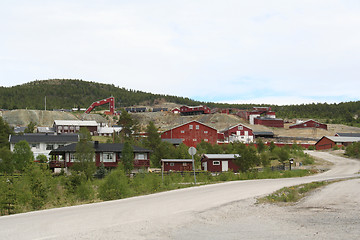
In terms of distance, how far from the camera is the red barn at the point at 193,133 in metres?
85.4

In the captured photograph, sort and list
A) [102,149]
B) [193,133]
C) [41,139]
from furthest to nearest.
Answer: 1. [193,133]
2. [41,139]
3. [102,149]

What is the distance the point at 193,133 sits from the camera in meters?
85.6

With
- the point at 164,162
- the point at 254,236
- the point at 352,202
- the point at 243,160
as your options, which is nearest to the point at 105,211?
the point at 254,236

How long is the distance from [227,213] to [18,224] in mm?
6391

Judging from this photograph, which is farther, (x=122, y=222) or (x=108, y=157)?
(x=108, y=157)

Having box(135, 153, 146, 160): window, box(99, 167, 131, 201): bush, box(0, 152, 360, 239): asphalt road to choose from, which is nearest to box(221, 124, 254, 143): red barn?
box(135, 153, 146, 160): window

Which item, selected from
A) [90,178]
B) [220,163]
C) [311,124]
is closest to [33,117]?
[311,124]

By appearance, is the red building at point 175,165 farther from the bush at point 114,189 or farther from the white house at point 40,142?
the bush at point 114,189

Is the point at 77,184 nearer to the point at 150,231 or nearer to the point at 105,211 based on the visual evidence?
the point at 105,211

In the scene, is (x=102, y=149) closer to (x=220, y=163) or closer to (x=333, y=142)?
Answer: (x=220, y=163)

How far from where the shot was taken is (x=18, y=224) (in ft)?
35.3

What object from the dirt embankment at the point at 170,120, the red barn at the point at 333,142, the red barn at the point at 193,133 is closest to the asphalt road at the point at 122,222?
the red barn at the point at 333,142

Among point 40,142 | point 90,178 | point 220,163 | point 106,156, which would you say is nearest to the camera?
point 90,178

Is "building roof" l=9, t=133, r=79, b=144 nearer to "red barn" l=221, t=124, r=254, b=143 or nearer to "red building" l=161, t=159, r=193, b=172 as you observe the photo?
"red building" l=161, t=159, r=193, b=172
